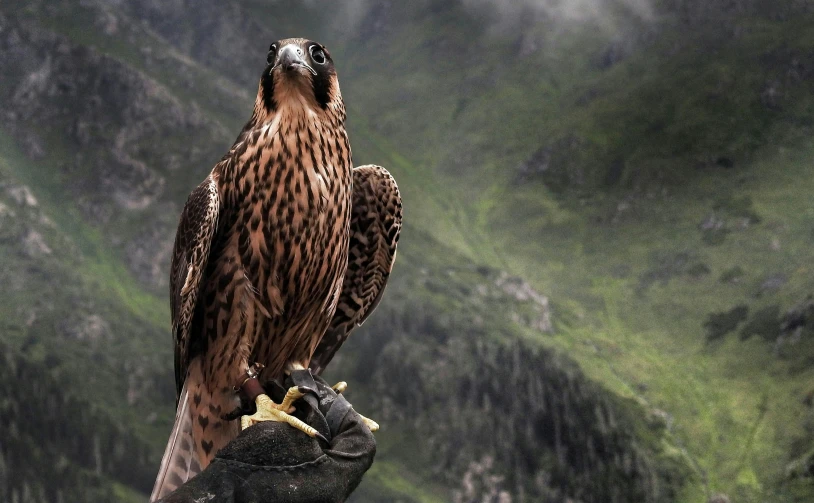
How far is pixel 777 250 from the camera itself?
90.1 meters

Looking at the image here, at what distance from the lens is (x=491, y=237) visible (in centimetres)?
10750

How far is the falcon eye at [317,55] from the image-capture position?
571 cm

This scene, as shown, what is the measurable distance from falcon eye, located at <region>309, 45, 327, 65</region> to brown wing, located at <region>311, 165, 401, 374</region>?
1301 mm

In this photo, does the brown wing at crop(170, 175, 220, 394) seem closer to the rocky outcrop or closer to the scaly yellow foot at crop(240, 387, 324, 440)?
the scaly yellow foot at crop(240, 387, 324, 440)

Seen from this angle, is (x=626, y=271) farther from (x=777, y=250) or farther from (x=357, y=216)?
(x=357, y=216)

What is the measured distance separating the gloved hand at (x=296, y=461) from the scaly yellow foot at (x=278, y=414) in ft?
0.16

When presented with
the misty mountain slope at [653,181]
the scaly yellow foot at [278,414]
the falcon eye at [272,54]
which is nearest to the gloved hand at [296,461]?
the scaly yellow foot at [278,414]

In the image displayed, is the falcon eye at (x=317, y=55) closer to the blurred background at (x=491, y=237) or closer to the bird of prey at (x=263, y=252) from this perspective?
the bird of prey at (x=263, y=252)

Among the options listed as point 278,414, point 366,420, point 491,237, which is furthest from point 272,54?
point 491,237

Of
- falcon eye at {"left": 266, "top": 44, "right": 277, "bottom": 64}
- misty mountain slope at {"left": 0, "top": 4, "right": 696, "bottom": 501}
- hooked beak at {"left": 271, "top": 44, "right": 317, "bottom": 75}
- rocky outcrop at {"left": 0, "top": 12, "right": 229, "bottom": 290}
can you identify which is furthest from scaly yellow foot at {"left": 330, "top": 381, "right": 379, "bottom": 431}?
rocky outcrop at {"left": 0, "top": 12, "right": 229, "bottom": 290}

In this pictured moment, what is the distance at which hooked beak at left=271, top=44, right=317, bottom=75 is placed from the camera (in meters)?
5.54

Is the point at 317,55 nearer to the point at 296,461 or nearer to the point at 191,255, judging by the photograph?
the point at 191,255

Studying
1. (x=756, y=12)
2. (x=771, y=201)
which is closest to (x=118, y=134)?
(x=771, y=201)

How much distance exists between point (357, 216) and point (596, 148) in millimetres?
117714
